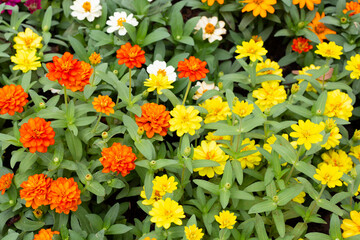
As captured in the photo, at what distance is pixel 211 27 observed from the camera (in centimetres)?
268

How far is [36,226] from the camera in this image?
1911mm

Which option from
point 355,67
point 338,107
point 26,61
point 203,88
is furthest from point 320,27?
point 26,61

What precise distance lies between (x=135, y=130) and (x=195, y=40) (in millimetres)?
1035

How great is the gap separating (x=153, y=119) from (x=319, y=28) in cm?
159

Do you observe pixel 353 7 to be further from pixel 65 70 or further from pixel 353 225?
pixel 65 70

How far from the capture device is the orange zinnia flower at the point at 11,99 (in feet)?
6.01

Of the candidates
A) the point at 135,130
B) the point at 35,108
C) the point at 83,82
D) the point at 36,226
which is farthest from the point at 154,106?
the point at 36,226

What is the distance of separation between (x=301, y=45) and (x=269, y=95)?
64 cm

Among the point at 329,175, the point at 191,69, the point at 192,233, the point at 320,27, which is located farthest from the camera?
the point at 320,27

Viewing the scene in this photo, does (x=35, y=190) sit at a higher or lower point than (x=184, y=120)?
lower

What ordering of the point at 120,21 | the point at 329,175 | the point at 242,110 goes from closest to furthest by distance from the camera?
the point at 329,175, the point at 242,110, the point at 120,21

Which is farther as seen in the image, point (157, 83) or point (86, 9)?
point (86, 9)

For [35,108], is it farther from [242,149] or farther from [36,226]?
[242,149]

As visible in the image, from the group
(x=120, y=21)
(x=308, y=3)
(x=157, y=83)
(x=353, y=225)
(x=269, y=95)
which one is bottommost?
(x=353, y=225)
